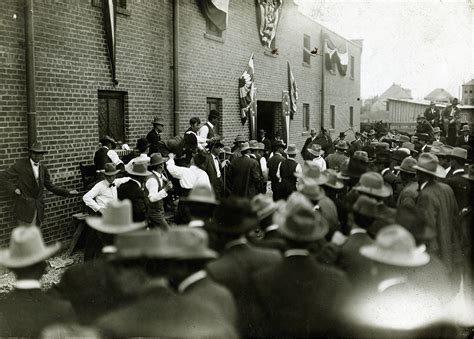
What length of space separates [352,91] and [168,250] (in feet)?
94.2

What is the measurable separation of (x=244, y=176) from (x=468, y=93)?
12673mm

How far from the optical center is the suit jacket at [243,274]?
331 centimetres

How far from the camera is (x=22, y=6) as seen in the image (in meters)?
7.68

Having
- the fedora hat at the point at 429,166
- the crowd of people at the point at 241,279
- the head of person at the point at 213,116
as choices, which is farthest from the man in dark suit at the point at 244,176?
the crowd of people at the point at 241,279

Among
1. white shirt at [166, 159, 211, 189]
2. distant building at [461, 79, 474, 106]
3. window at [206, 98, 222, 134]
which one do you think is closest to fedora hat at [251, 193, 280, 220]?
white shirt at [166, 159, 211, 189]

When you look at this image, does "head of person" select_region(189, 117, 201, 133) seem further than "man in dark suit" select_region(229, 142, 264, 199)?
Yes

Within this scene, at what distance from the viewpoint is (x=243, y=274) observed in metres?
3.35

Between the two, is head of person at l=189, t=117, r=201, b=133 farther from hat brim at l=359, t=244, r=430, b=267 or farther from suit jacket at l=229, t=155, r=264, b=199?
hat brim at l=359, t=244, r=430, b=267

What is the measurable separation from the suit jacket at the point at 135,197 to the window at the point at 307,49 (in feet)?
54.9

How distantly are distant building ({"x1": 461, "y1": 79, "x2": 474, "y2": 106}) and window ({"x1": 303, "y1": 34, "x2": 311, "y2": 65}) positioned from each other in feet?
22.3

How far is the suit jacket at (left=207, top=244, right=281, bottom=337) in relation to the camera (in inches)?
130

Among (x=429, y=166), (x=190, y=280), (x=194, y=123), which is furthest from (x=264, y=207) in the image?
(x=194, y=123)

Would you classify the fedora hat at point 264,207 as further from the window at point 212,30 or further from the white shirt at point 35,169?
the window at point 212,30

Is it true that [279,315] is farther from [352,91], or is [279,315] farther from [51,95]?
[352,91]
